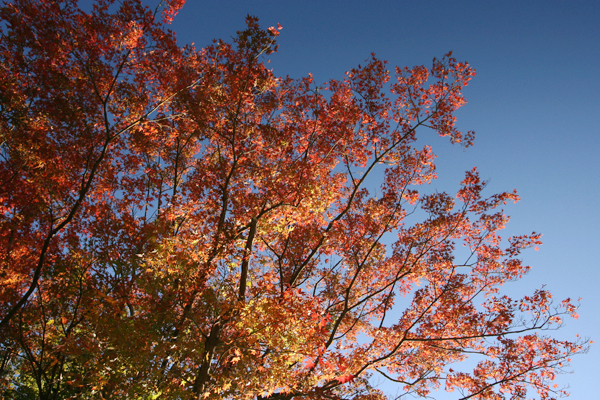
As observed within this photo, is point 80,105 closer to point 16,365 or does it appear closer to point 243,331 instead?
point 243,331

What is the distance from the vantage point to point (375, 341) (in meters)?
11.7

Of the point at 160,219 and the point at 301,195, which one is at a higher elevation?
the point at 301,195

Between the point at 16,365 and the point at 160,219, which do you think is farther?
the point at 16,365

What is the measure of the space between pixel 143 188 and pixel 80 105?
3858 millimetres

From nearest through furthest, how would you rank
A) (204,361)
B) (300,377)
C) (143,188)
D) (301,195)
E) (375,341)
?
(204,361)
(300,377)
(301,195)
(375,341)
(143,188)

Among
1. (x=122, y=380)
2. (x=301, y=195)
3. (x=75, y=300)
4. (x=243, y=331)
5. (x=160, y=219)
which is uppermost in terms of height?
(x=301, y=195)

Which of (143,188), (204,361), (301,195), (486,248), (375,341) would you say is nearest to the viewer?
(204,361)

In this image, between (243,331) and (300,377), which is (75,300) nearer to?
(243,331)

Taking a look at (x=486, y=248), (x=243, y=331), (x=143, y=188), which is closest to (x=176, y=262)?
(x=243, y=331)

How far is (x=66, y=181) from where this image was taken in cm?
1085

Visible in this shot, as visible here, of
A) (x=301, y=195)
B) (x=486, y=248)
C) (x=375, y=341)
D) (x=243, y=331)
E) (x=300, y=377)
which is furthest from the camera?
(x=486, y=248)

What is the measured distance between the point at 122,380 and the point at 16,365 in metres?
10.0

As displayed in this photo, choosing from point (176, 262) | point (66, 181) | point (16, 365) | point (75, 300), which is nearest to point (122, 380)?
point (176, 262)

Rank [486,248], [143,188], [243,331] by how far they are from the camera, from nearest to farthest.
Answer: [243,331], [486,248], [143,188]
